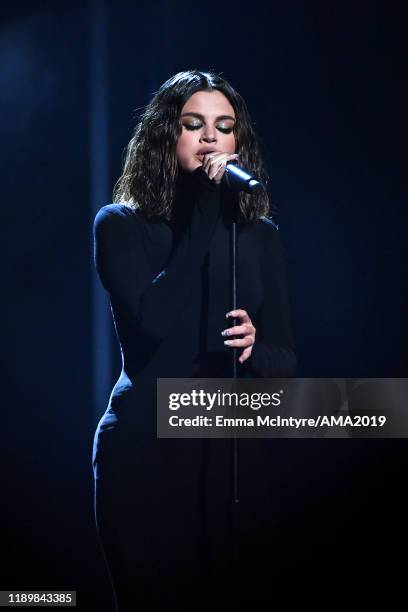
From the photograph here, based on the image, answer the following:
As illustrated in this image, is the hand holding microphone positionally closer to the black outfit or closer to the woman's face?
the black outfit

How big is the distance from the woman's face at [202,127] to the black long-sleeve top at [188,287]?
51mm

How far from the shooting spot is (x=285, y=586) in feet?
5.81

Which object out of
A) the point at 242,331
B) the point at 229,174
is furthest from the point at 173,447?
the point at 229,174

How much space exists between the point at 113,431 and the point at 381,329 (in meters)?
1.02

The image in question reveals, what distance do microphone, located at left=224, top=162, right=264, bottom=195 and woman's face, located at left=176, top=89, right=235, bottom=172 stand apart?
9.8 inches

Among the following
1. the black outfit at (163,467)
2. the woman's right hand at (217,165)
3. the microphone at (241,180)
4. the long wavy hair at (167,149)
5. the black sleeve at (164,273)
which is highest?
the long wavy hair at (167,149)

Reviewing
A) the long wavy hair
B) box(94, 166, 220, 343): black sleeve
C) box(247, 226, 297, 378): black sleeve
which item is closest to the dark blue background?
the long wavy hair

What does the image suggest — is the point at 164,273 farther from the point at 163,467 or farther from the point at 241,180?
the point at 163,467

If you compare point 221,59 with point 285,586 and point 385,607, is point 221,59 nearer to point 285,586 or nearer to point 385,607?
point 285,586

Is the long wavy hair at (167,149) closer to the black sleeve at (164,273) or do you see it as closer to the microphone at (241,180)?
the black sleeve at (164,273)

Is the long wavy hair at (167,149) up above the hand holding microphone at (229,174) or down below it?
above

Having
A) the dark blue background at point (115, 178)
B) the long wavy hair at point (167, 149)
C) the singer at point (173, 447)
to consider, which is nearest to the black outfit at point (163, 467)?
the singer at point (173, 447)

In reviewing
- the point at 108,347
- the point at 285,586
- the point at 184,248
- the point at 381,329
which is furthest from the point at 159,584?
the point at 381,329

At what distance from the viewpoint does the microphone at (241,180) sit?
1148 millimetres
